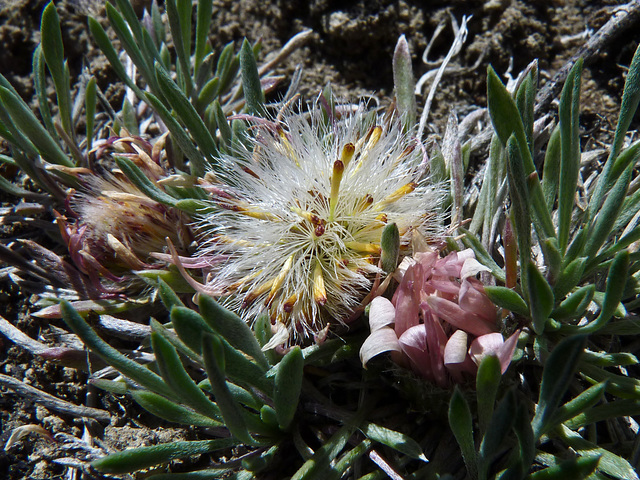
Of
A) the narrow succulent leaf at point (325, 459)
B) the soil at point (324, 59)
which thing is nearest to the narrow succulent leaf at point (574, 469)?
the narrow succulent leaf at point (325, 459)

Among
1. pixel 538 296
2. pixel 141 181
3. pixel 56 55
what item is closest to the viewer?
pixel 538 296

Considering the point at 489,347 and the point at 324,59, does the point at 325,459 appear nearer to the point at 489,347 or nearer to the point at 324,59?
the point at 489,347

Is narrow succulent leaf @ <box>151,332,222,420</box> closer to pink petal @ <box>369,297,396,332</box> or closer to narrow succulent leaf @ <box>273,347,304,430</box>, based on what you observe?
narrow succulent leaf @ <box>273,347,304,430</box>

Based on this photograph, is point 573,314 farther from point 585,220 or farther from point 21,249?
point 21,249

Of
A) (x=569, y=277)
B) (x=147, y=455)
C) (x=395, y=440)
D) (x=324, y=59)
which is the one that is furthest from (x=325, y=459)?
(x=324, y=59)

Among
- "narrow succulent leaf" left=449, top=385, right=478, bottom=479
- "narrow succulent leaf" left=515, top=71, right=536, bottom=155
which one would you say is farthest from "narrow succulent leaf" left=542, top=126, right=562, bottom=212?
"narrow succulent leaf" left=449, top=385, right=478, bottom=479
